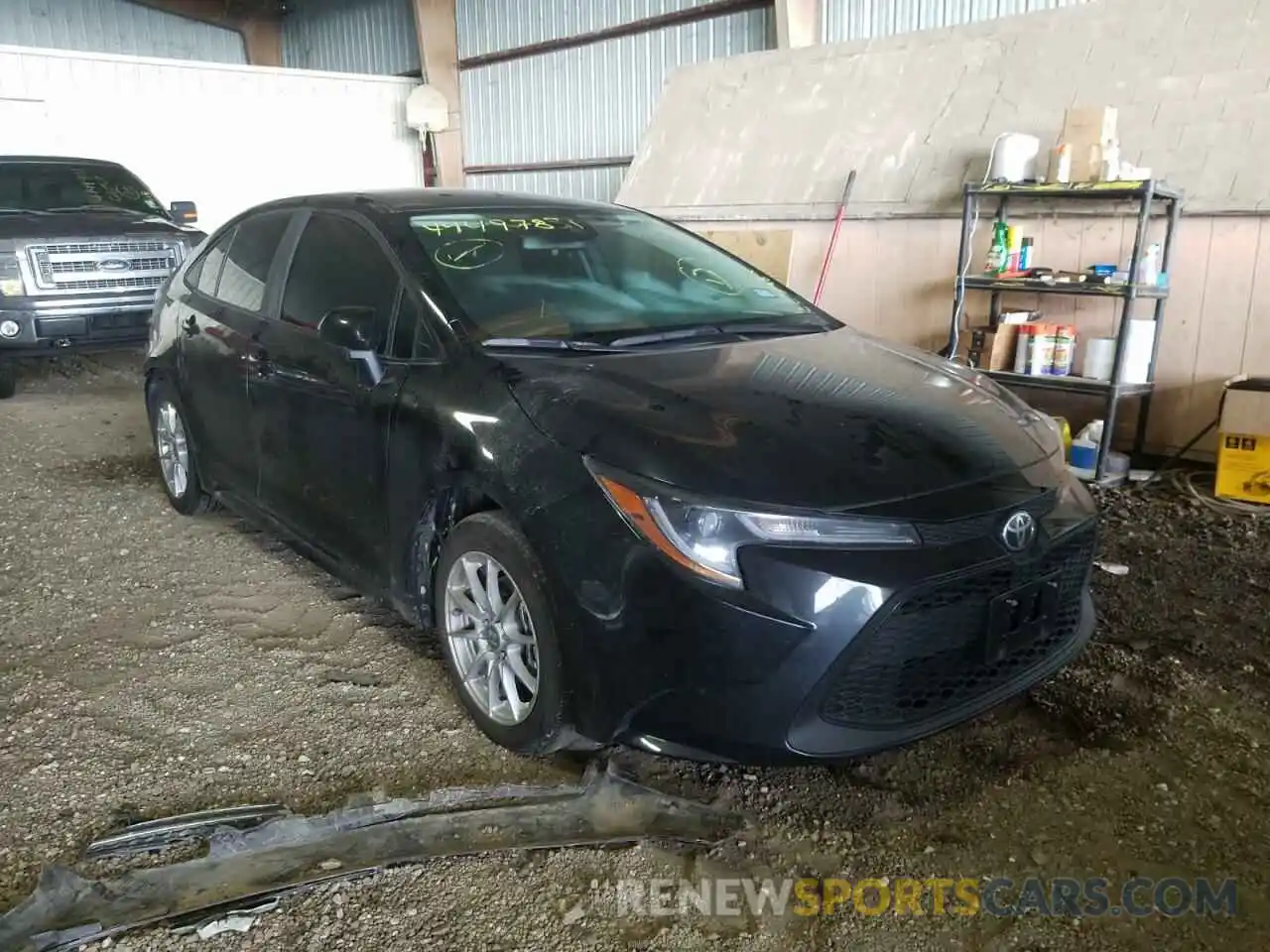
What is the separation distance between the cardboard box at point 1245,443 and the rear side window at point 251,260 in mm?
4092

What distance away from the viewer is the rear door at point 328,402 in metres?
2.77

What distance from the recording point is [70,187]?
7.78m

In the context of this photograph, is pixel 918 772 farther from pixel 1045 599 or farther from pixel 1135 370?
pixel 1135 370

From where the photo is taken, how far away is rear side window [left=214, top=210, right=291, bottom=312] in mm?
3439

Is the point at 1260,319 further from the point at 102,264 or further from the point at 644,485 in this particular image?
the point at 102,264

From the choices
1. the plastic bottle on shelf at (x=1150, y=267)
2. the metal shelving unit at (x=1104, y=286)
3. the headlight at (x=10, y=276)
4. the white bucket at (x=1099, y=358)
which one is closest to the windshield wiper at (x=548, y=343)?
the metal shelving unit at (x=1104, y=286)

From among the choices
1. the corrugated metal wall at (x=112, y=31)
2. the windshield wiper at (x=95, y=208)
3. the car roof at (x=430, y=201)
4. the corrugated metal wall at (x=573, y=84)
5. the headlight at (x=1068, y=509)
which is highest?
the corrugated metal wall at (x=112, y=31)

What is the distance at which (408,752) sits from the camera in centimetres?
256

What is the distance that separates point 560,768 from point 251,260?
2.23 m

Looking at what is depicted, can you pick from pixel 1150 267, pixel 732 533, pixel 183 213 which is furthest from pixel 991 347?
pixel 183 213

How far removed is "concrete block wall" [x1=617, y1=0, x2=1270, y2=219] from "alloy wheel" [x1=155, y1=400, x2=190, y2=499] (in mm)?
4033

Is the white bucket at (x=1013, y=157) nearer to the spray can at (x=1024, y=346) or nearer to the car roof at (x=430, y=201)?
the spray can at (x=1024, y=346)

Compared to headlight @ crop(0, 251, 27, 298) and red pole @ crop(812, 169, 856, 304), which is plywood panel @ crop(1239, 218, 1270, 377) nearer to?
red pole @ crop(812, 169, 856, 304)


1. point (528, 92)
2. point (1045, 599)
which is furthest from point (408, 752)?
point (528, 92)
